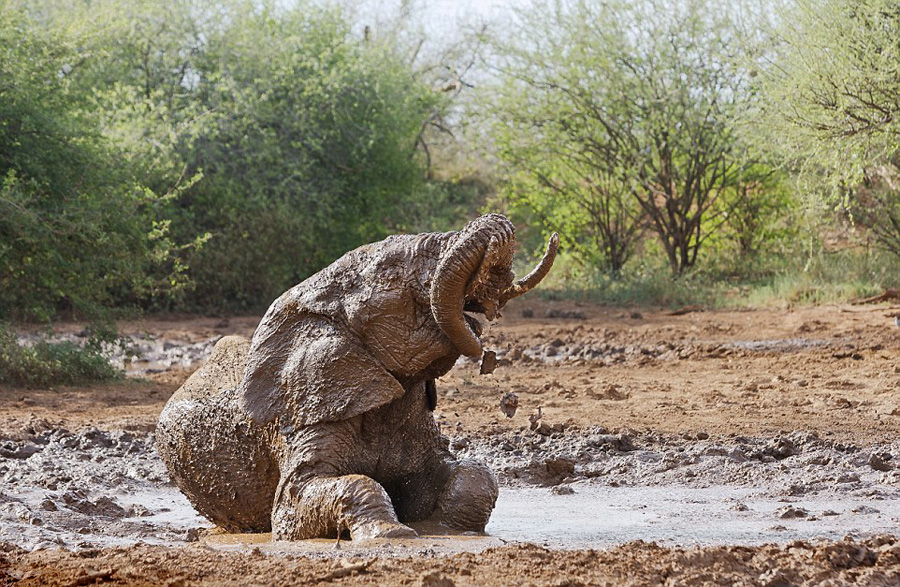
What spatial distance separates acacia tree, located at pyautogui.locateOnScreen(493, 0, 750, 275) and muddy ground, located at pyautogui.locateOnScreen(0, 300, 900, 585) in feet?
22.1

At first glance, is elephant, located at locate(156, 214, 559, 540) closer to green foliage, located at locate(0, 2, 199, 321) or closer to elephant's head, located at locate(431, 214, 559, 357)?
elephant's head, located at locate(431, 214, 559, 357)

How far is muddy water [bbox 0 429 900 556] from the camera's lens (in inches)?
211

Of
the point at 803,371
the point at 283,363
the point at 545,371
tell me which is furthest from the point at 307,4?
the point at 283,363

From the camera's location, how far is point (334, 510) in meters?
4.92

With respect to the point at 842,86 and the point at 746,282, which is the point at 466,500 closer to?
the point at 842,86

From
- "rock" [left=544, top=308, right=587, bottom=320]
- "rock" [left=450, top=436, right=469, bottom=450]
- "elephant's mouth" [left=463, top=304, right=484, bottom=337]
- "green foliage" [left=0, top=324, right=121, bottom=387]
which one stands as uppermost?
"elephant's mouth" [left=463, top=304, right=484, bottom=337]

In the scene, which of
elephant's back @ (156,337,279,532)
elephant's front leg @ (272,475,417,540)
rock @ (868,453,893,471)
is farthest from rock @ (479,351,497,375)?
rock @ (868,453,893,471)

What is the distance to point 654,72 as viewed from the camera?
21.8m

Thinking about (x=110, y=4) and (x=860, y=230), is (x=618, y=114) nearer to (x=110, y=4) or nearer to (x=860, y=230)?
(x=860, y=230)

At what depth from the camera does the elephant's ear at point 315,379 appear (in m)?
5.12

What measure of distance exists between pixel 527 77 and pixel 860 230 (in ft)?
20.9

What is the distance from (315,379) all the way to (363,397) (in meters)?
0.22

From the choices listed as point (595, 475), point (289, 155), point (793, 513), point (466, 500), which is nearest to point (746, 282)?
point (289, 155)

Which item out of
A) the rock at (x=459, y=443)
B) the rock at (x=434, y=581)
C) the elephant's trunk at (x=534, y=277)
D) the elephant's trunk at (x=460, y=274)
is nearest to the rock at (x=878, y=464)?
the rock at (x=459, y=443)
